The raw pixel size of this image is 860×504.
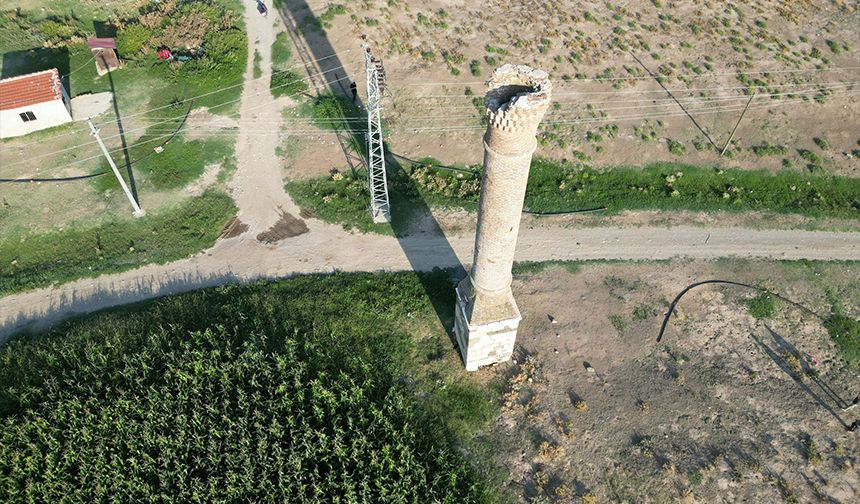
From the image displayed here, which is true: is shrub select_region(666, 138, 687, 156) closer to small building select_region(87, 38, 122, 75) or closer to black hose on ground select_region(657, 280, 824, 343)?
black hose on ground select_region(657, 280, 824, 343)

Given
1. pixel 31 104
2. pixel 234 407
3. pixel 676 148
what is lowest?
pixel 234 407

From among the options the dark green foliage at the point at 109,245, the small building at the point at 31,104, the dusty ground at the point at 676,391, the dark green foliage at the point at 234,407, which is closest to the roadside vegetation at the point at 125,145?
the dark green foliage at the point at 109,245

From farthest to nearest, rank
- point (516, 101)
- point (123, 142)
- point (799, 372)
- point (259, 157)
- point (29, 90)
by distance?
point (29, 90) → point (123, 142) → point (259, 157) → point (799, 372) → point (516, 101)

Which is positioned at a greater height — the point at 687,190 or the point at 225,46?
the point at 225,46

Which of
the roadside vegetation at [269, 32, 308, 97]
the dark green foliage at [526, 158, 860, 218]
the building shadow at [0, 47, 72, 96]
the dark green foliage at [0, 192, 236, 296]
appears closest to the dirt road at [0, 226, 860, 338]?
the dark green foliage at [0, 192, 236, 296]

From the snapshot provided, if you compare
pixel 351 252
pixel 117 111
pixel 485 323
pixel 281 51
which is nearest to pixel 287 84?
pixel 281 51

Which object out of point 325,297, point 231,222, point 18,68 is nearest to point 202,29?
point 18,68

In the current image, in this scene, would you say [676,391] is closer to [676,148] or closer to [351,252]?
[676,148]
